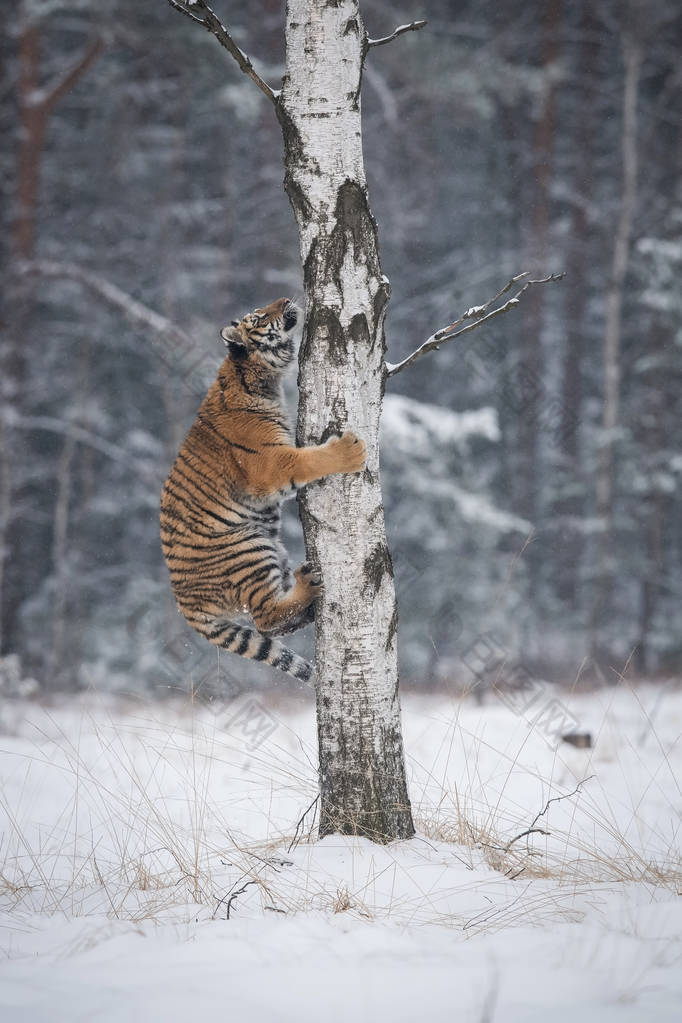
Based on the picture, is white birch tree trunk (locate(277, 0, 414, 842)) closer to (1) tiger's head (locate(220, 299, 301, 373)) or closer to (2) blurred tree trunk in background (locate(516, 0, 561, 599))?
(1) tiger's head (locate(220, 299, 301, 373))

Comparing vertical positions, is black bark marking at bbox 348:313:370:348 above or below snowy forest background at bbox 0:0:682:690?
below

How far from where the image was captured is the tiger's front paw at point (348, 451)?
326 cm

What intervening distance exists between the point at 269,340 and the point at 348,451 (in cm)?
116

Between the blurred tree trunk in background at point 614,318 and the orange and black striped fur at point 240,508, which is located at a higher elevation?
the blurred tree trunk in background at point 614,318

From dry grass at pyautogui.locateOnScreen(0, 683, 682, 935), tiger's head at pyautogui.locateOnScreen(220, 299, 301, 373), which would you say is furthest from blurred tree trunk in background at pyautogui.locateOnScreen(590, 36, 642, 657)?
tiger's head at pyautogui.locateOnScreen(220, 299, 301, 373)

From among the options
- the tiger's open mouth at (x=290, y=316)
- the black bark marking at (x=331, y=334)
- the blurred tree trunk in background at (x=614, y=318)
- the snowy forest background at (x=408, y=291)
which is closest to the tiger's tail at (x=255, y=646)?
the black bark marking at (x=331, y=334)

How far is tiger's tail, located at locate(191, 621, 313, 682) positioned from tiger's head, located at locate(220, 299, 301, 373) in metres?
1.30

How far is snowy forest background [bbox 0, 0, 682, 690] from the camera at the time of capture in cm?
1159

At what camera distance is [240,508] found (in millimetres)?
3895

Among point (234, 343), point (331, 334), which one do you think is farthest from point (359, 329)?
point (234, 343)

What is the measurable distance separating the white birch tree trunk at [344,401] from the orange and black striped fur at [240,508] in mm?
249

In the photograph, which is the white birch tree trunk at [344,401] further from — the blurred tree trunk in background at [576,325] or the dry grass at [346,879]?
the blurred tree trunk in background at [576,325]

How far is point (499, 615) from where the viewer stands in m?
13.5

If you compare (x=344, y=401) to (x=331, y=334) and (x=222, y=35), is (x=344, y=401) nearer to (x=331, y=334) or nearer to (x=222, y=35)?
(x=331, y=334)
